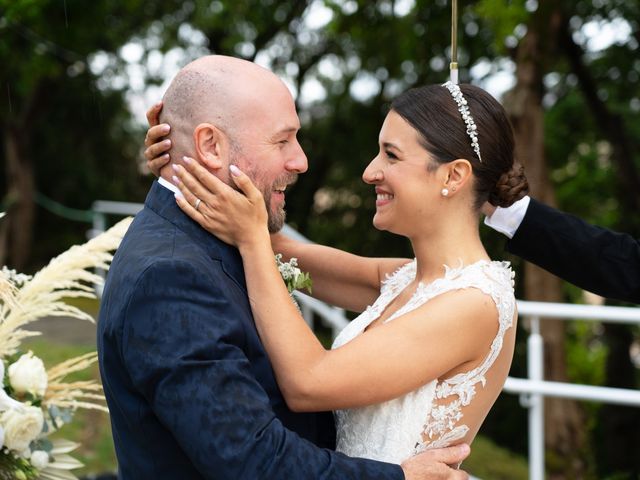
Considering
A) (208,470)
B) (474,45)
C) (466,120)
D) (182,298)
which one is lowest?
(208,470)

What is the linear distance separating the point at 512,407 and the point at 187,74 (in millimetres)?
11914

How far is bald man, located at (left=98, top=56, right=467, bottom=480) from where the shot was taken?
1.81 metres

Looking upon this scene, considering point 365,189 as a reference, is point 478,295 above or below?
below

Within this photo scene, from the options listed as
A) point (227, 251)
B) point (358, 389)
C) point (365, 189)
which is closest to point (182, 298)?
point (227, 251)

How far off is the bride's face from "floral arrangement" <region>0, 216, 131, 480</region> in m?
0.85

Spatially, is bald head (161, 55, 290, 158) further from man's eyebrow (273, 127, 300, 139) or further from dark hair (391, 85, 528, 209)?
dark hair (391, 85, 528, 209)

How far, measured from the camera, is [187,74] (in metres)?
2.15

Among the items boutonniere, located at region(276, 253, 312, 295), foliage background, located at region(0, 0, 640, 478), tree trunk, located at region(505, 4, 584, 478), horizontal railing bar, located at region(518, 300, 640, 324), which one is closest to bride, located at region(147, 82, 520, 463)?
boutonniere, located at region(276, 253, 312, 295)

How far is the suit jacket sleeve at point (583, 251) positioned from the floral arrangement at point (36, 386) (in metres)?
1.41

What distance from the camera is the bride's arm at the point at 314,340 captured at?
2.04 metres

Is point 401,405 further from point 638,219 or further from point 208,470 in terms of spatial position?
point 638,219

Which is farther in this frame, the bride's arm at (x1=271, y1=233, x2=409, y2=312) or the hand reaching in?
the bride's arm at (x1=271, y1=233, x2=409, y2=312)

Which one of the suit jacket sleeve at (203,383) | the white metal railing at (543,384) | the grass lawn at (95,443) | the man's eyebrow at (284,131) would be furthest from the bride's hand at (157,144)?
the grass lawn at (95,443)

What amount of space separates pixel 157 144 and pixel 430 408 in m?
1.00
